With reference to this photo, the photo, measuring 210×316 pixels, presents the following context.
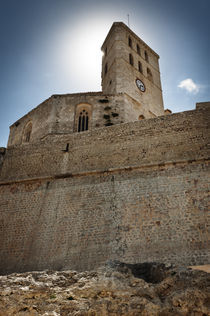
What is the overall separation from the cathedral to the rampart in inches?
1.1

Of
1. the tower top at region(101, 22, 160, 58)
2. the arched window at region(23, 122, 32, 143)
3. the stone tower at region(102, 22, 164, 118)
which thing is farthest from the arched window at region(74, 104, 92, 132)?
the tower top at region(101, 22, 160, 58)

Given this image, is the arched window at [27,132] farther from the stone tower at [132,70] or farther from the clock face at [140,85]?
the clock face at [140,85]

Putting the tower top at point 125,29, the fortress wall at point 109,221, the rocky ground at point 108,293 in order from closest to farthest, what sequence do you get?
the rocky ground at point 108,293 < the fortress wall at point 109,221 < the tower top at point 125,29

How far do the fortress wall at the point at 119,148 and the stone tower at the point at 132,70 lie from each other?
874 cm

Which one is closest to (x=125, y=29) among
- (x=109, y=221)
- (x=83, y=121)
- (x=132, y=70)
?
(x=132, y=70)

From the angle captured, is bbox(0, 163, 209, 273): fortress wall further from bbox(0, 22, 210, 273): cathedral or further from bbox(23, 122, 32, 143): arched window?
bbox(23, 122, 32, 143): arched window

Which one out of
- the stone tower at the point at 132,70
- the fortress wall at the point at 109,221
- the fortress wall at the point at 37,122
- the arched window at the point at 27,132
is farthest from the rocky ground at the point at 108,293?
the stone tower at the point at 132,70

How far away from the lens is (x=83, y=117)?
1653 centimetres

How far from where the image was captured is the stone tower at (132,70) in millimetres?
19000

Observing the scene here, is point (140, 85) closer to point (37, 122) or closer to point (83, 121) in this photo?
point (83, 121)

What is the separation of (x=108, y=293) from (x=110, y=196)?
488 cm

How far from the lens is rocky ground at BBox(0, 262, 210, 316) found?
3.53 meters

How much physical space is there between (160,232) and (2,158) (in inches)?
283

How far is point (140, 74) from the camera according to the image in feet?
69.0
